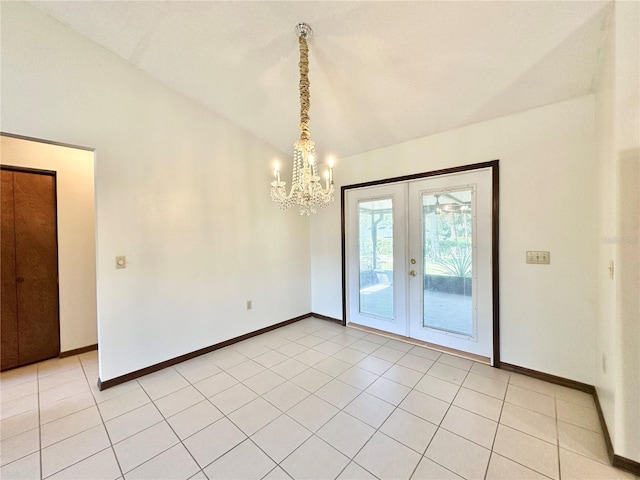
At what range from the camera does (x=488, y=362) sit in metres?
2.70

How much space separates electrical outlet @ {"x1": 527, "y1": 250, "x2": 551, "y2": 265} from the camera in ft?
7.66

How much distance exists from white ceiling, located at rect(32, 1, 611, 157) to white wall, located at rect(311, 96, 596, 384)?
21 cm

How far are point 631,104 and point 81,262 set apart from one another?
5.10m

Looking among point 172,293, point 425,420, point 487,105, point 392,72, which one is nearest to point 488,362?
point 425,420

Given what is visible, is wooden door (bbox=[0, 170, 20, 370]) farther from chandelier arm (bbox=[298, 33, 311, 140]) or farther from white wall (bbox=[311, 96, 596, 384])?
white wall (bbox=[311, 96, 596, 384])

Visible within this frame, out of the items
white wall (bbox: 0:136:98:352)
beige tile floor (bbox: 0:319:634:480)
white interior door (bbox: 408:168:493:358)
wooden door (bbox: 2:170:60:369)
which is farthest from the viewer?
white wall (bbox: 0:136:98:352)

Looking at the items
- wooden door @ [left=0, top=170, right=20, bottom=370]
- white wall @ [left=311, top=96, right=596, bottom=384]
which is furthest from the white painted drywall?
wooden door @ [left=0, top=170, right=20, bottom=370]

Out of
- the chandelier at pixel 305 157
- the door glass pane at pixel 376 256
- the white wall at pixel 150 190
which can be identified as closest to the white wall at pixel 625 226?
the chandelier at pixel 305 157

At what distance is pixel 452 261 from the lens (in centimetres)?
289

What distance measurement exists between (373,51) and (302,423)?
2.87 metres

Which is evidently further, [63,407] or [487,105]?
[487,105]

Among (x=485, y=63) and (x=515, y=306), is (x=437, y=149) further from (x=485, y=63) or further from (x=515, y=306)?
(x=515, y=306)

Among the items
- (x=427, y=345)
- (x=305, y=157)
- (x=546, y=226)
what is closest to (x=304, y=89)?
(x=305, y=157)

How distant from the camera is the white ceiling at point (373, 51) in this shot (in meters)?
1.69
